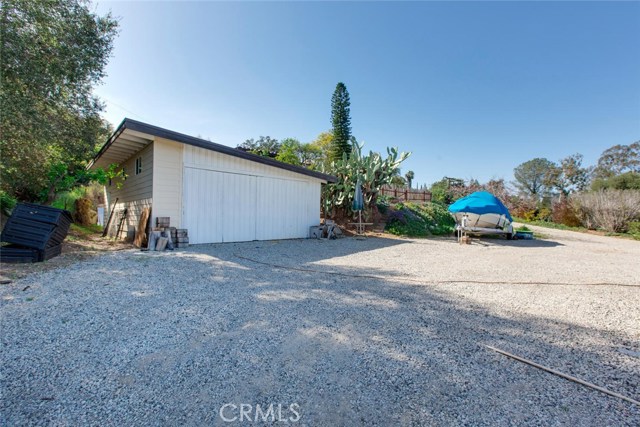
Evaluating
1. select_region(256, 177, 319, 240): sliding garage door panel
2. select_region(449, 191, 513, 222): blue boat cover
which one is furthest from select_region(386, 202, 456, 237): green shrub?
select_region(256, 177, 319, 240): sliding garage door panel

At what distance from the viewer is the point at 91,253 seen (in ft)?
18.4

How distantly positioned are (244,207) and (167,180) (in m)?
2.17

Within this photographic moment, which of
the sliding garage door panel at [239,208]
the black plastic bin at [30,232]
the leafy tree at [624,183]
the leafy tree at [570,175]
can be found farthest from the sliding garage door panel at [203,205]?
the leafy tree at [570,175]

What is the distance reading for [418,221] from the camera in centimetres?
1198

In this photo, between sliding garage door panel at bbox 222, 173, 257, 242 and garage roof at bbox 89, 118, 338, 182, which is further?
sliding garage door panel at bbox 222, 173, 257, 242

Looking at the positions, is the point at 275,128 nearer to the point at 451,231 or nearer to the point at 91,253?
the point at 451,231

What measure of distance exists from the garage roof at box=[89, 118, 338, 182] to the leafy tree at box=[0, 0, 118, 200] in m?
1.20

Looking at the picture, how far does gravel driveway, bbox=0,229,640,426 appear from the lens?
1415mm

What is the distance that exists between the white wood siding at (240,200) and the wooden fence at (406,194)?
765cm

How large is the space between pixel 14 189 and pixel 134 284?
11.1 metres

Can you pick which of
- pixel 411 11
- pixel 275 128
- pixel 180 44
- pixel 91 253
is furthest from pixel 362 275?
pixel 275 128

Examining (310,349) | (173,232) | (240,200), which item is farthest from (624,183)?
(173,232)

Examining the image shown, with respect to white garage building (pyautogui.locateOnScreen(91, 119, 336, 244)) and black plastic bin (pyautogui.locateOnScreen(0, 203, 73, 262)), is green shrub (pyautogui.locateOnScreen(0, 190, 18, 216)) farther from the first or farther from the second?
black plastic bin (pyautogui.locateOnScreen(0, 203, 73, 262))

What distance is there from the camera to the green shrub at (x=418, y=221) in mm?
11234
